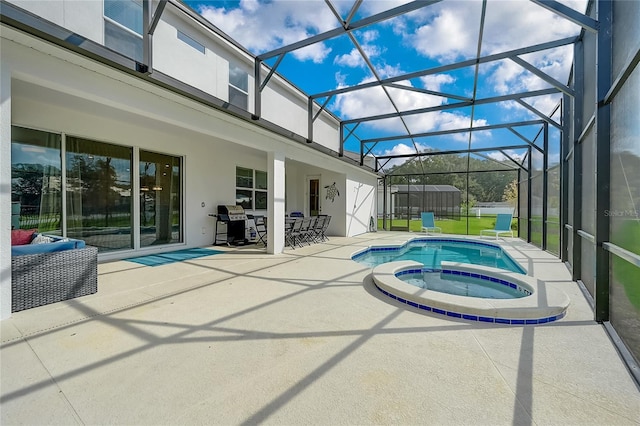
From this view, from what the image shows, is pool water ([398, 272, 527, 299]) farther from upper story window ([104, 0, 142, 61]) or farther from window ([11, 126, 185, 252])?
upper story window ([104, 0, 142, 61])

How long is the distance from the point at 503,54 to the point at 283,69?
4.87 metres

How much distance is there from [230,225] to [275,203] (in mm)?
2103

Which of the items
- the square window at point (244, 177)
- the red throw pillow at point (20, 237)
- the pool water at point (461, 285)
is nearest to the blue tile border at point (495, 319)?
the pool water at point (461, 285)

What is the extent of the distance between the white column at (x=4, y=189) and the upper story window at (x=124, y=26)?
1.80 meters

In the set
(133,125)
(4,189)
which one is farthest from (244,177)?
(4,189)

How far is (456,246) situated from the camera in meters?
9.94

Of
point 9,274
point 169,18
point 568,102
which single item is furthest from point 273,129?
point 568,102

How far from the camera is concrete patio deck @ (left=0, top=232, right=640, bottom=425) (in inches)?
66.2

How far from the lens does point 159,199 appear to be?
6.85 metres

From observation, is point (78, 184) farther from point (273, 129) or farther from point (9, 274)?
point (273, 129)

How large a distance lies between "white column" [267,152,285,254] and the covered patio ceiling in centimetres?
126

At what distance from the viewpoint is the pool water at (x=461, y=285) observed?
179 inches

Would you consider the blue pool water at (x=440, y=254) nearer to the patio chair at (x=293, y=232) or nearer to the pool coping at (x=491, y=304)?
the patio chair at (x=293, y=232)

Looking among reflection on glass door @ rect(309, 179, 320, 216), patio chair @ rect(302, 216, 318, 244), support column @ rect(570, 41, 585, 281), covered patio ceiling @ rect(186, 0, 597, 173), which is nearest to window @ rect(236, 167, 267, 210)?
patio chair @ rect(302, 216, 318, 244)
